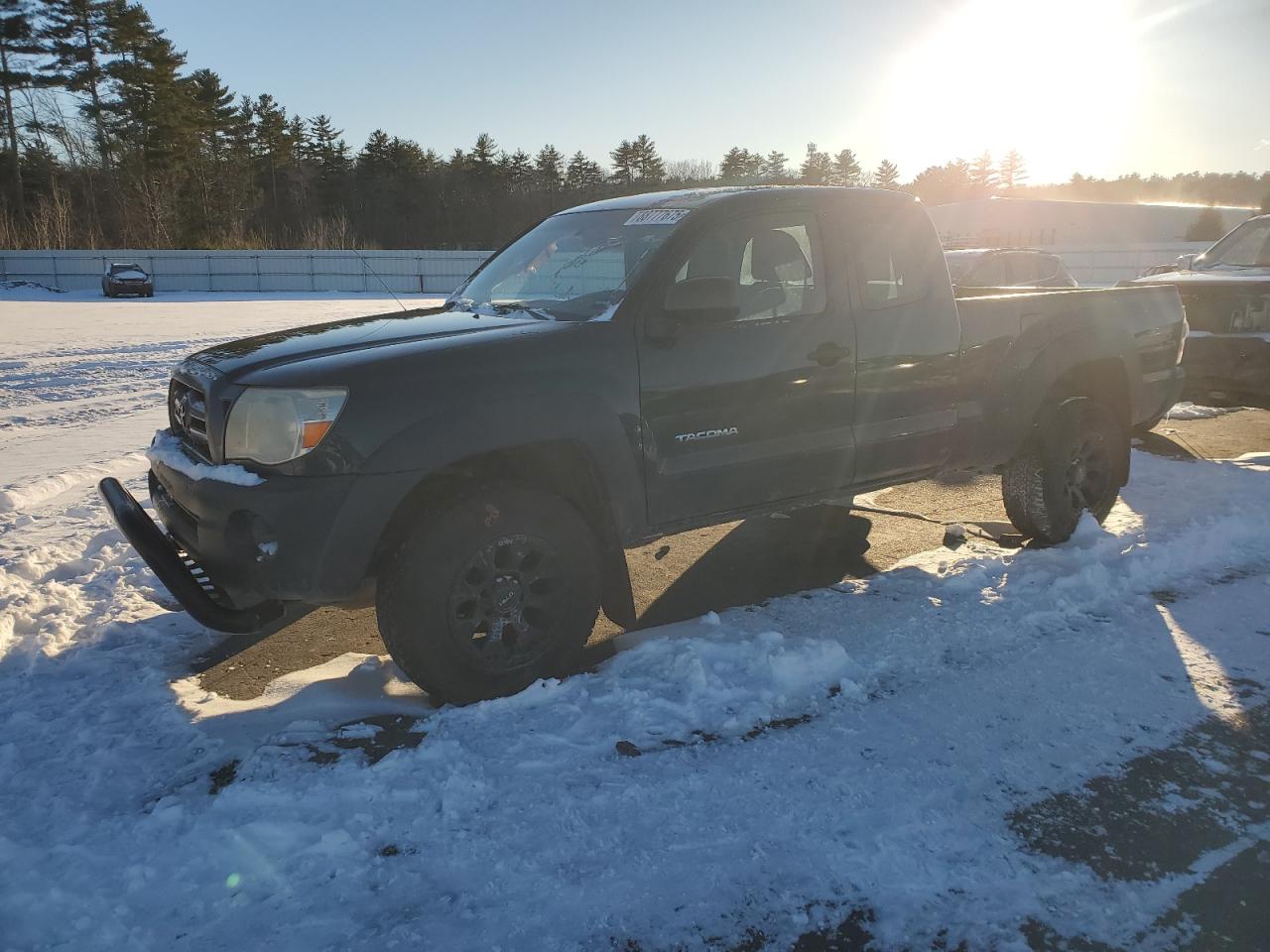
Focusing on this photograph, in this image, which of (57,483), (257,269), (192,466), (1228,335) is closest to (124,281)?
(257,269)

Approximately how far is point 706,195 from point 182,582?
2723mm

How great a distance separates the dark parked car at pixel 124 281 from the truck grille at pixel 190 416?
31.8 meters

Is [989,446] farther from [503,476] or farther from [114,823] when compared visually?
[114,823]

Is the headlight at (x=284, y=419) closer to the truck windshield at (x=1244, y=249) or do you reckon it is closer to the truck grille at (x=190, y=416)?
the truck grille at (x=190, y=416)

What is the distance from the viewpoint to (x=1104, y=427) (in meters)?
5.30

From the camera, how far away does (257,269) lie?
119 feet

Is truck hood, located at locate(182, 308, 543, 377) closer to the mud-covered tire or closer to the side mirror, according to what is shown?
the side mirror

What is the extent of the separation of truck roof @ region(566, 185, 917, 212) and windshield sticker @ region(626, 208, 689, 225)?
47mm

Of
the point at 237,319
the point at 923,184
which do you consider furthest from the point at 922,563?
the point at 923,184

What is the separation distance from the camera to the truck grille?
3.38 meters

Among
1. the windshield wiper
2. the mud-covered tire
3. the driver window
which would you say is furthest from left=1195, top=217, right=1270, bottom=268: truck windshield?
the windshield wiper

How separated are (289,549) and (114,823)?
929mm

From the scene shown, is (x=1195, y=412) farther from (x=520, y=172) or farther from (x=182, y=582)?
(x=520, y=172)

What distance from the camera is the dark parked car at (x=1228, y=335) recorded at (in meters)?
8.15
